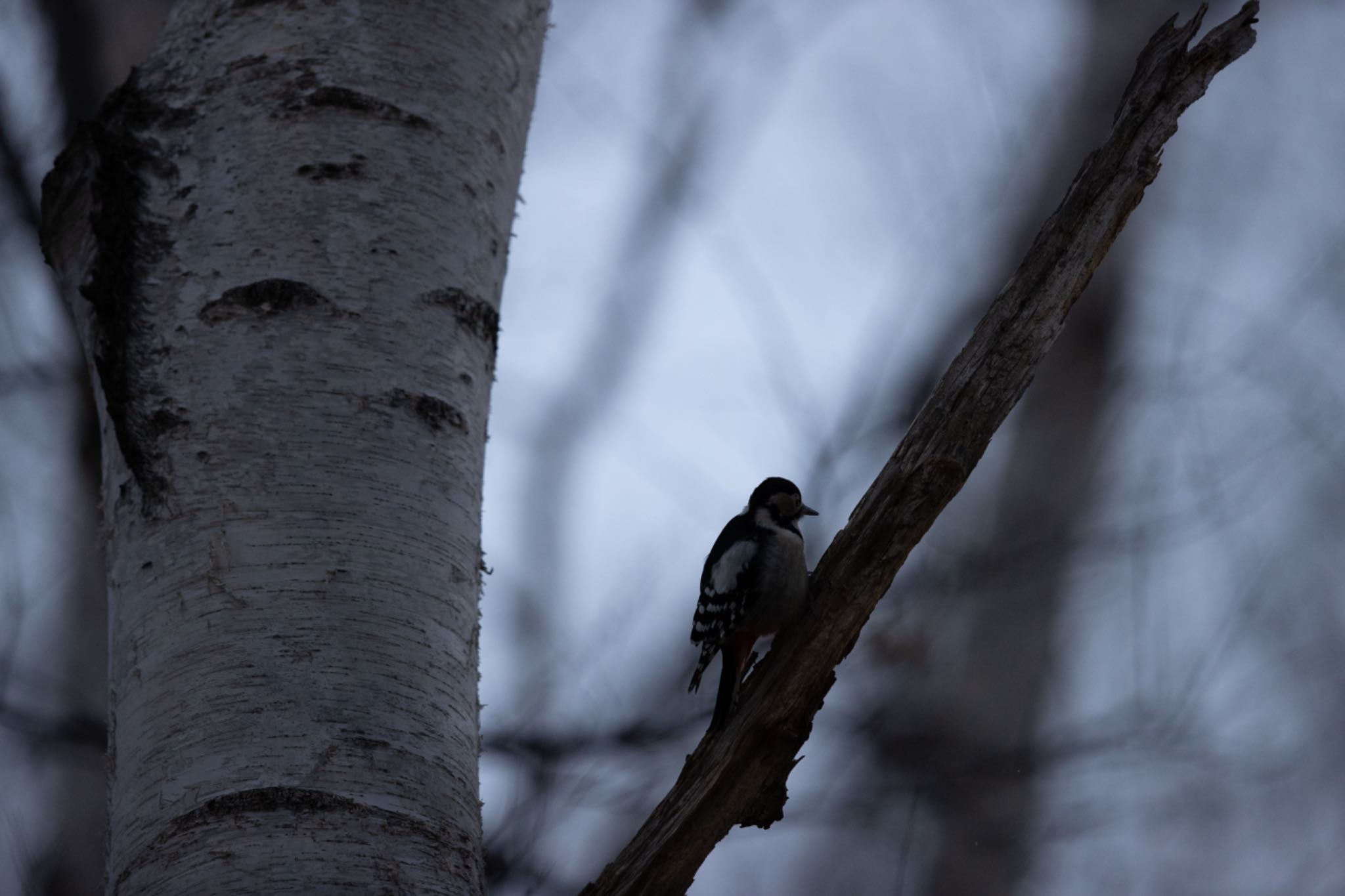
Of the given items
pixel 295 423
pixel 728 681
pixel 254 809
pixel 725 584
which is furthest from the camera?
pixel 725 584

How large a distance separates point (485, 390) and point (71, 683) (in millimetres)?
2841

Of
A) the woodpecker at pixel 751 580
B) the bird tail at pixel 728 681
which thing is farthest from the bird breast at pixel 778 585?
the bird tail at pixel 728 681

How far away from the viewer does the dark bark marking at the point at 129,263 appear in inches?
68.4

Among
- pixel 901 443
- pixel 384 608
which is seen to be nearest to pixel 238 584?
pixel 384 608

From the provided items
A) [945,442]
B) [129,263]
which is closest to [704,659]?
[945,442]

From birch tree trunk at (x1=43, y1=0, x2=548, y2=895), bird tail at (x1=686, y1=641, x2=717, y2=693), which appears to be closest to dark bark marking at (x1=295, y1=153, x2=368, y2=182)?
birch tree trunk at (x1=43, y1=0, x2=548, y2=895)

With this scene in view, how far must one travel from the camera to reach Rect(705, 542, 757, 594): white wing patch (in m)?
3.35

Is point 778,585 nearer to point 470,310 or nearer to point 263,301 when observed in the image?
point 470,310

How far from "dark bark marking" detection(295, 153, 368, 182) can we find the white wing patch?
169 cm

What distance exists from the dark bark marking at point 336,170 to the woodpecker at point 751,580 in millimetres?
1402

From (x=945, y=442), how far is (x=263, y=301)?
3.64 feet

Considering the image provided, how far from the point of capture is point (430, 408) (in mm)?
1828

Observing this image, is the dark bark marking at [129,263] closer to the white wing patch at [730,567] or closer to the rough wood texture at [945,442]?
the rough wood texture at [945,442]

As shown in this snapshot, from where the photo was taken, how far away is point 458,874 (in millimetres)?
1529
